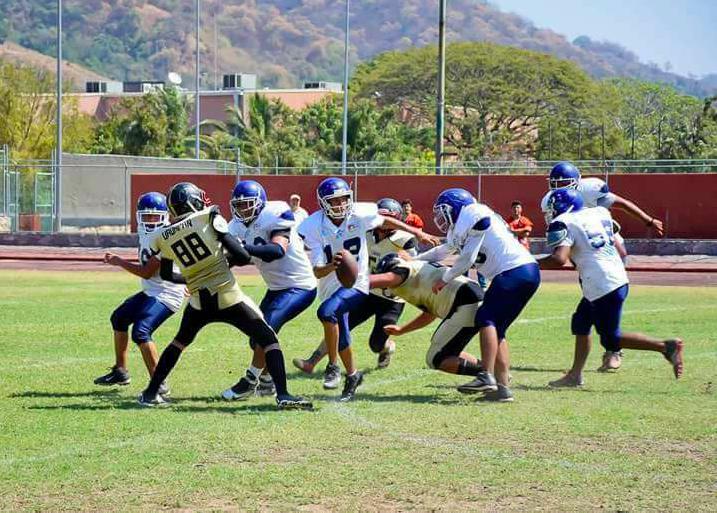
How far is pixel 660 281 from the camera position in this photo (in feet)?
89.4

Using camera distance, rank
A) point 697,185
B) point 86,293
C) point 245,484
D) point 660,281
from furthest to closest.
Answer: point 697,185 → point 660,281 → point 86,293 → point 245,484

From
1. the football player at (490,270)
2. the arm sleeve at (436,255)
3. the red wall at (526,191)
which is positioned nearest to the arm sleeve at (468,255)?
the football player at (490,270)

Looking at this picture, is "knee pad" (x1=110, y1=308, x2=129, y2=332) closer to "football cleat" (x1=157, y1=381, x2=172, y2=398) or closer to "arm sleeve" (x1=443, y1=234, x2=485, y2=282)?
"football cleat" (x1=157, y1=381, x2=172, y2=398)

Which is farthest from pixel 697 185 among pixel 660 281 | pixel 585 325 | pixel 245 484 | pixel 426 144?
pixel 426 144

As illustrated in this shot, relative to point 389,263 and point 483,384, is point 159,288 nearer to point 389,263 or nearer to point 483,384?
point 389,263

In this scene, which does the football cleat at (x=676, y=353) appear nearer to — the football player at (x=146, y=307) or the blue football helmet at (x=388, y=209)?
the blue football helmet at (x=388, y=209)

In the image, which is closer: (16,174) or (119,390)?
(119,390)

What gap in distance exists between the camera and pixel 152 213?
1172cm

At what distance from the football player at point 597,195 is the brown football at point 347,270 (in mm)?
2661

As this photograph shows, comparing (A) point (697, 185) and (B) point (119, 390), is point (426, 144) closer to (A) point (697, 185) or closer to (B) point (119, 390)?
(A) point (697, 185)

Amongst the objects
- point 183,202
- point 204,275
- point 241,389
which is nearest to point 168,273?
point 204,275

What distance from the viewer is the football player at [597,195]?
12.9 m

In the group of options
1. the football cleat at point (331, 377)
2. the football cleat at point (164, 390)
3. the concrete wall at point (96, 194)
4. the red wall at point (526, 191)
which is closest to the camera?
Result: the football cleat at point (164, 390)

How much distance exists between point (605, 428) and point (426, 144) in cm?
6810
